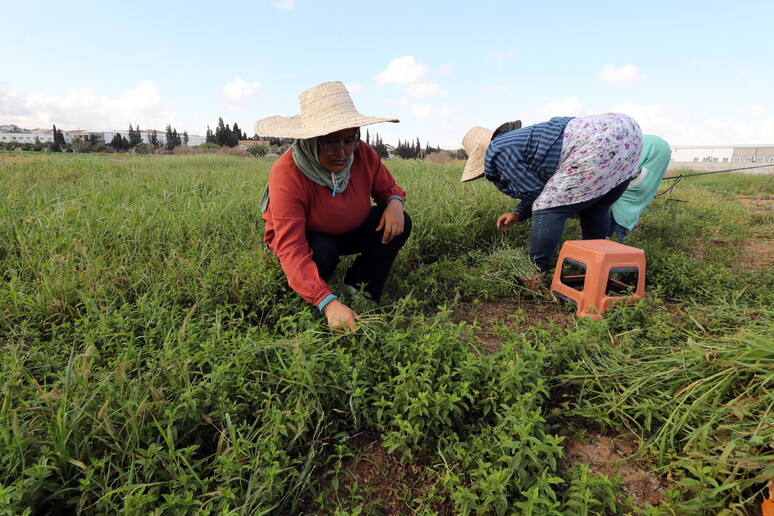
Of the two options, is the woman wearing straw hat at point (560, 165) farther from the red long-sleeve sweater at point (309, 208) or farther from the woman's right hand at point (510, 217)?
the red long-sleeve sweater at point (309, 208)

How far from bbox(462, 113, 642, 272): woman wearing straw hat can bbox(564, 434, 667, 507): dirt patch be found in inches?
60.6

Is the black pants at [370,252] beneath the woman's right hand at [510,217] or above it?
beneath

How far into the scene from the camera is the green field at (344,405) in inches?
48.1

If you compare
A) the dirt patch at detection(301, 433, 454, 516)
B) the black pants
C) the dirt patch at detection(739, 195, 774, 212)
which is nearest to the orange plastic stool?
the black pants

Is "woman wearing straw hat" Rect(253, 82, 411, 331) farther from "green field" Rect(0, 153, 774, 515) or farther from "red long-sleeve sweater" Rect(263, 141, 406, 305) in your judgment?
"green field" Rect(0, 153, 774, 515)

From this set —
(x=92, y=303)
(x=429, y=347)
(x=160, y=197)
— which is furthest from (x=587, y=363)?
(x=160, y=197)

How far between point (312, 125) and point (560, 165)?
1701 millimetres

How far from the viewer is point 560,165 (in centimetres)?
271

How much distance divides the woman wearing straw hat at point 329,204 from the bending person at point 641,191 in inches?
106

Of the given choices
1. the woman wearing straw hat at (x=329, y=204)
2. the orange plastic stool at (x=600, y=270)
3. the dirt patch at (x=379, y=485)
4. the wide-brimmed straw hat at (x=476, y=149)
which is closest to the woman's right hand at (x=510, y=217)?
the wide-brimmed straw hat at (x=476, y=149)

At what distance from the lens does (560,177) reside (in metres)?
2.67

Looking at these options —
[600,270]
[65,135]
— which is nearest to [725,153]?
[600,270]

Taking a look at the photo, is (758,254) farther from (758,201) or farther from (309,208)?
(758,201)

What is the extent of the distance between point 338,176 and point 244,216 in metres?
1.66
